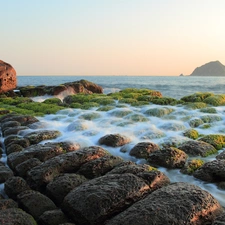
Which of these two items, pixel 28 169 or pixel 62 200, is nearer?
pixel 62 200

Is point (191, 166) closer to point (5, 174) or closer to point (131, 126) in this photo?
point (131, 126)

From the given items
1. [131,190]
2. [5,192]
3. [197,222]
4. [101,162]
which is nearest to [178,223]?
[197,222]

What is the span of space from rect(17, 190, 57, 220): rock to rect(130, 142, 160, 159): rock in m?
3.66

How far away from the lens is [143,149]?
29.7 ft

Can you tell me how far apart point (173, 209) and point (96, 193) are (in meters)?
1.46

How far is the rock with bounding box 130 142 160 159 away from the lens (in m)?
8.93

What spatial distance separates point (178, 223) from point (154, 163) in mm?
3773

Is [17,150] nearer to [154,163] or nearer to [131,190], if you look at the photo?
[154,163]

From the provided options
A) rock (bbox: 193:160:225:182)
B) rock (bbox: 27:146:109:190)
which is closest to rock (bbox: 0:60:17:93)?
rock (bbox: 27:146:109:190)

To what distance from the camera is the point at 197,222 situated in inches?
188

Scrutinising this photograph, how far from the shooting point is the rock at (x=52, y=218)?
17.5 feet

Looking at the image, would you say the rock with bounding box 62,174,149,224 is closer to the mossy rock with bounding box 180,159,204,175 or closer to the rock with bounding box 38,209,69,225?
the rock with bounding box 38,209,69,225

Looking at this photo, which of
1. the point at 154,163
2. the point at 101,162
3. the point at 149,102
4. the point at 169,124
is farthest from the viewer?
the point at 149,102

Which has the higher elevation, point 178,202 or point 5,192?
point 178,202
